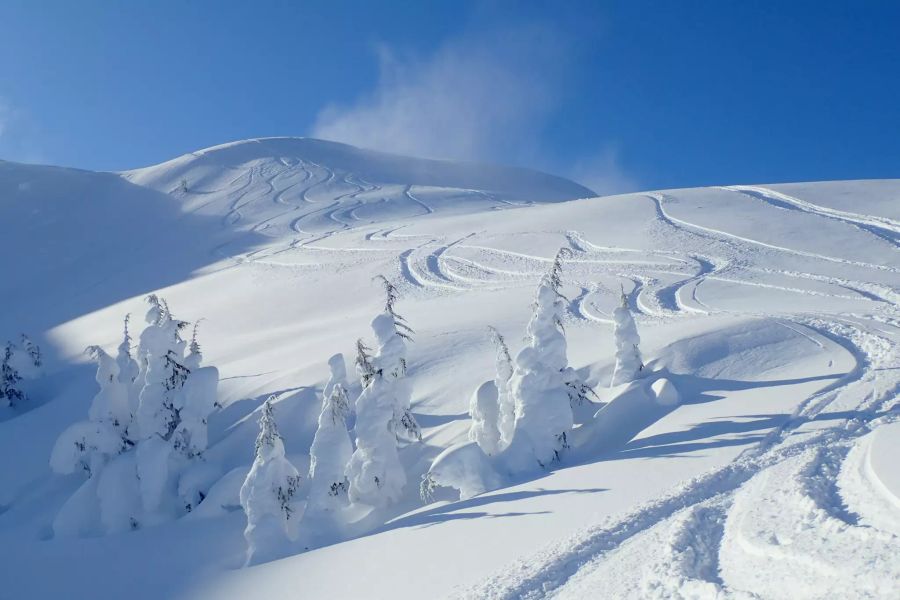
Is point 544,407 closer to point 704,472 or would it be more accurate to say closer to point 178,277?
point 704,472

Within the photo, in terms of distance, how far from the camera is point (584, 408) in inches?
550

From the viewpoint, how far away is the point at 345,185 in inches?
3093

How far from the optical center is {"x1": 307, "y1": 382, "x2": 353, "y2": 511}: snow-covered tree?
12641 mm

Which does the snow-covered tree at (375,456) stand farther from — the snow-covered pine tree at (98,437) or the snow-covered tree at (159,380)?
the snow-covered pine tree at (98,437)

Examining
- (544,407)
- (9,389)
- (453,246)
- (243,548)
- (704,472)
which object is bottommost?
(243,548)

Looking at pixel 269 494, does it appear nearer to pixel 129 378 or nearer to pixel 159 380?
pixel 159 380

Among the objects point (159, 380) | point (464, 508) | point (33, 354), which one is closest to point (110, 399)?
point (159, 380)

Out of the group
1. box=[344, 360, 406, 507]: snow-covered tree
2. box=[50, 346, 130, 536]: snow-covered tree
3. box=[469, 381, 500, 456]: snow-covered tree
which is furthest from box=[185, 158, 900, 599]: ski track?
box=[50, 346, 130, 536]: snow-covered tree

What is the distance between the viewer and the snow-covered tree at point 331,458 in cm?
1264

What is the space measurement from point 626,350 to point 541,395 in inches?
123

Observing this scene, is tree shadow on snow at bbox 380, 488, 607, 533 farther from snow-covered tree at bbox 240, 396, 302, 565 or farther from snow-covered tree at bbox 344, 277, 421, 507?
snow-covered tree at bbox 240, 396, 302, 565

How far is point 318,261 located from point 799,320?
94.9 ft

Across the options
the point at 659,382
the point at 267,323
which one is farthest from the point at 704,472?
the point at 267,323

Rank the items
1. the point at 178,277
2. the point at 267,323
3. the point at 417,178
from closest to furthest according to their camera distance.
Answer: the point at 267,323
the point at 178,277
the point at 417,178
